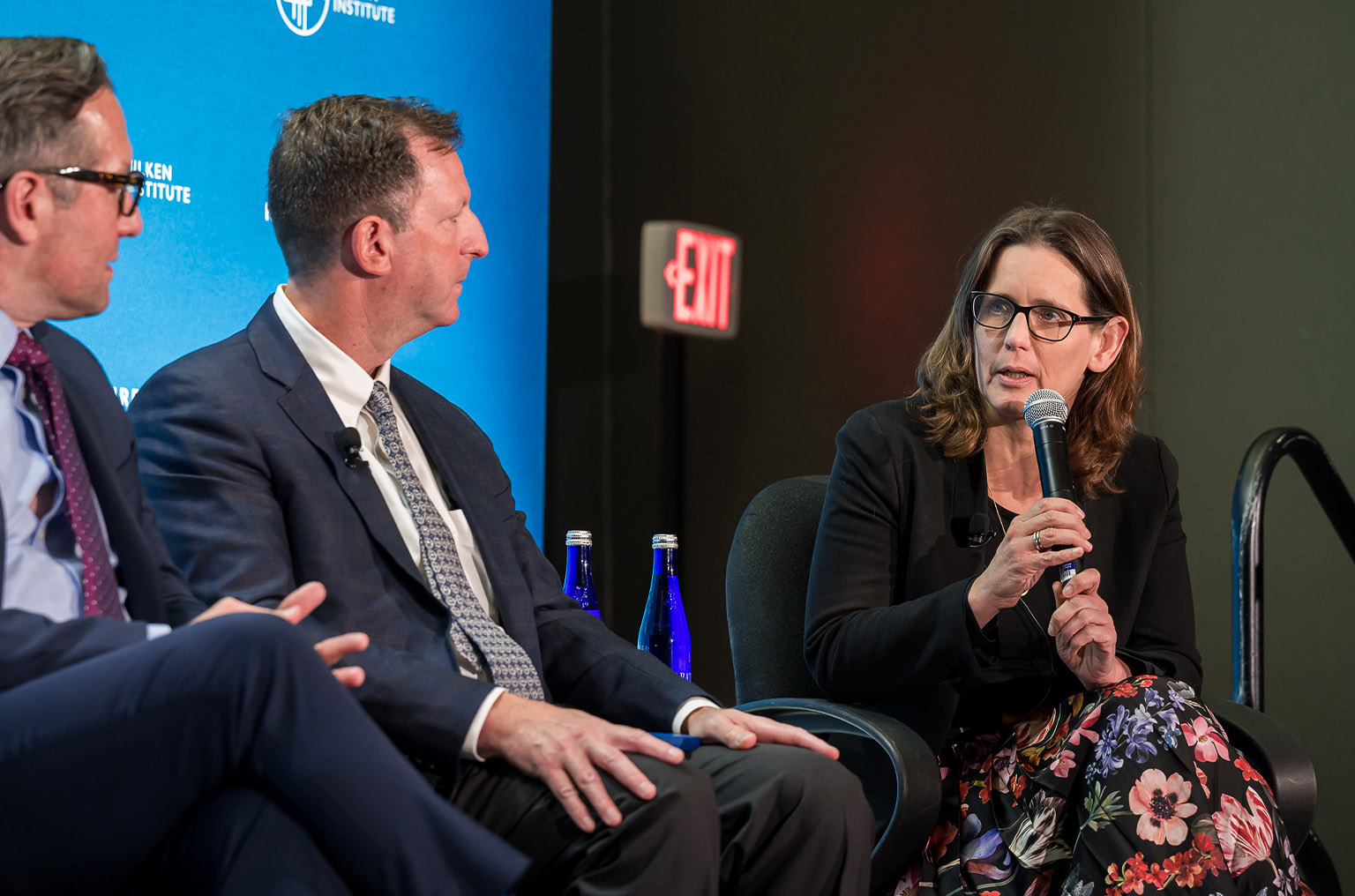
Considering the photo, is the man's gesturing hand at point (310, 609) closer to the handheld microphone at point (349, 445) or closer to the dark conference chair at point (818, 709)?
the handheld microphone at point (349, 445)

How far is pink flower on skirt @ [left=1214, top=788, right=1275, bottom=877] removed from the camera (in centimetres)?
179

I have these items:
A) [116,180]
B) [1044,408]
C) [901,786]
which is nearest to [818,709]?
[901,786]

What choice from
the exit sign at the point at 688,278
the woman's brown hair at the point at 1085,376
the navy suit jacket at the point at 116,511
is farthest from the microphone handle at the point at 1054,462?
the exit sign at the point at 688,278

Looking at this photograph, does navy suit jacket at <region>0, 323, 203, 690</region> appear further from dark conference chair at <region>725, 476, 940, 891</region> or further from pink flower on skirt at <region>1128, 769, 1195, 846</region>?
pink flower on skirt at <region>1128, 769, 1195, 846</region>

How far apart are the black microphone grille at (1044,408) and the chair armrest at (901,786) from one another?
20.2 inches

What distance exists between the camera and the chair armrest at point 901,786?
1.86 meters

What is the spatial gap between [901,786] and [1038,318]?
0.90 m

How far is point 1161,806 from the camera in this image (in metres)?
1.81

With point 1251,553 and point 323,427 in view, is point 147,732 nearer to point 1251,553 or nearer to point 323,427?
point 323,427

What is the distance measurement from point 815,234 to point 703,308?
0.43m

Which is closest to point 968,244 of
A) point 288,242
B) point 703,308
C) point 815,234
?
point 815,234

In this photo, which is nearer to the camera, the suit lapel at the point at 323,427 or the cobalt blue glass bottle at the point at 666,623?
the suit lapel at the point at 323,427

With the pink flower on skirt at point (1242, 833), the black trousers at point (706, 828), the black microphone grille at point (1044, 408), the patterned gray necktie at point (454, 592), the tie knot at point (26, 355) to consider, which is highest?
the tie knot at point (26, 355)

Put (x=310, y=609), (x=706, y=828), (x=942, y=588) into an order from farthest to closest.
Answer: (x=942, y=588) → (x=706, y=828) → (x=310, y=609)
